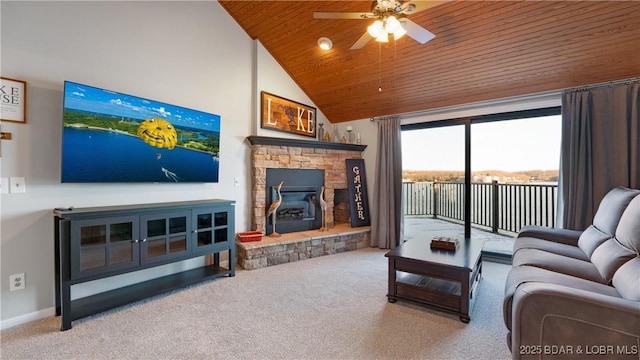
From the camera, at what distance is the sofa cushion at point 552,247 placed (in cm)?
227

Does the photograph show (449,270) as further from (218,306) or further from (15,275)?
(15,275)

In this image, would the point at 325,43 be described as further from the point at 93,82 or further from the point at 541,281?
the point at 541,281

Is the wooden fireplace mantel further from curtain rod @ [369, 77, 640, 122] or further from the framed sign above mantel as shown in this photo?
curtain rod @ [369, 77, 640, 122]

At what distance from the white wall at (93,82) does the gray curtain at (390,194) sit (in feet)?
7.09

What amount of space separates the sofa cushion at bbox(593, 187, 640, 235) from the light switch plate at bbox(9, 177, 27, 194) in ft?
15.0

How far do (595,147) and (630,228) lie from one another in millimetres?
1589

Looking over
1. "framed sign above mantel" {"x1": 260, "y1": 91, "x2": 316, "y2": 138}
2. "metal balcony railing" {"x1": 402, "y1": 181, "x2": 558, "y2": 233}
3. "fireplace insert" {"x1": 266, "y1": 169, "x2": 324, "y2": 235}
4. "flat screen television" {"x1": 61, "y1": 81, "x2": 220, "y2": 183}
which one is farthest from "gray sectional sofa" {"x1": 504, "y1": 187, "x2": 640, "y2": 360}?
"framed sign above mantel" {"x1": 260, "y1": 91, "x2": 316, "y2": 138}

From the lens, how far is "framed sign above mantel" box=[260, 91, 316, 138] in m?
3.90

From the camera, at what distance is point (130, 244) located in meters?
2.35

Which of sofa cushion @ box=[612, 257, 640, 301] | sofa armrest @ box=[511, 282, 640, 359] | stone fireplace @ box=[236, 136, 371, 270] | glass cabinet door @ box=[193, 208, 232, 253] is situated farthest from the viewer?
stone fireplace @ box=[236, 136, 371, 270]

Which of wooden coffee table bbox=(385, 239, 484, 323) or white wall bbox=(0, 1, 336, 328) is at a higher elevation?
white wall bbox=(0, 1, 336, 328)

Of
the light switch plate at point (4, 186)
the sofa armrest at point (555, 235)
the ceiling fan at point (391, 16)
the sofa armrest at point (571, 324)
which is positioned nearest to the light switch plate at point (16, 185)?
the light switch plate at point (4, 186)

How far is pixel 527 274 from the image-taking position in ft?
5.85

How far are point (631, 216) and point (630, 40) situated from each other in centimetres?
180
